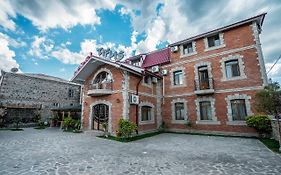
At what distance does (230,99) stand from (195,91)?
252 cm

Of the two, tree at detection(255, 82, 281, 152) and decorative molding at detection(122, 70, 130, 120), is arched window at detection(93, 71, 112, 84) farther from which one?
tree at detection(255, 82, 281, 152)

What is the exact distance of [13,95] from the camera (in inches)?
710

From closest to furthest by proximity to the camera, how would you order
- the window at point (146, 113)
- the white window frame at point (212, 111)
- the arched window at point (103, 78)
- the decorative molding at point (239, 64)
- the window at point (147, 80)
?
1. the decorative molding at point (239, 64)
2. the white window frame at point (212, 111)
3. the window at point (146, 113)
4. the arched window at point (103, 78)
5. the window at point (147, 80)

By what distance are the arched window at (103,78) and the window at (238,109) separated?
9655 millimetres

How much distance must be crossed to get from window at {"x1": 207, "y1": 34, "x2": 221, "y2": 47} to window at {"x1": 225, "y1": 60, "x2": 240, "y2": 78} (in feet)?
6.07

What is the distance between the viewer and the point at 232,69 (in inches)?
447

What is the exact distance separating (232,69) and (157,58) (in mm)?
7074

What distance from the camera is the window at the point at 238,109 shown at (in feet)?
34.3

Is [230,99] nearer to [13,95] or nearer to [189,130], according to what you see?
[189,130]

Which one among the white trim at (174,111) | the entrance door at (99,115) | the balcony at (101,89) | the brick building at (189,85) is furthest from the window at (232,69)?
the entrance door at (99,115)

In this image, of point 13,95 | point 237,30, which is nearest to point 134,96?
point 237,30

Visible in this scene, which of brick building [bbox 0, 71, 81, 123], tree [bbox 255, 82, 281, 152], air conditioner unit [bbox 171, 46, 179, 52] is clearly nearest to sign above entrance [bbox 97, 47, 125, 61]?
air conditioner unit [bbox 171, 46, 179, 52]

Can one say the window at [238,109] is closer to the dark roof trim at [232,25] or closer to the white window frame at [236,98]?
the white window frame at [236,98]

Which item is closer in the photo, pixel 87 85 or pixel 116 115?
pixel 116 115
